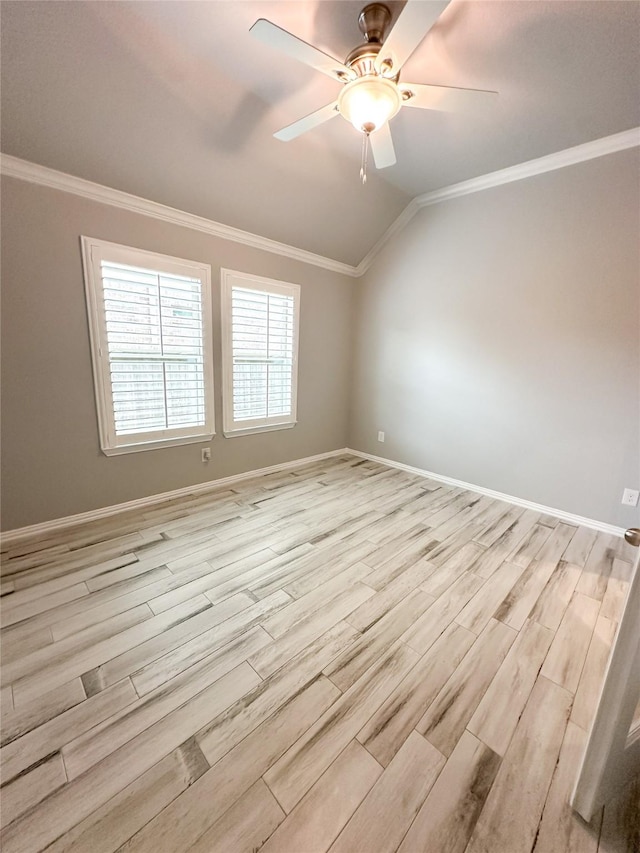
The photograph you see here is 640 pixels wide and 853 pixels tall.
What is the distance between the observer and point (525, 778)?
42.3 inches

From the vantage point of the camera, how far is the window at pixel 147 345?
2377 mm

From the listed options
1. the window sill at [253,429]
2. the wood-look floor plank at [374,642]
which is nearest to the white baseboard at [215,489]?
the window sill at [253,429]

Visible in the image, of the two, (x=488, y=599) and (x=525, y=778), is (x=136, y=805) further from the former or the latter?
(x=488, y=599)

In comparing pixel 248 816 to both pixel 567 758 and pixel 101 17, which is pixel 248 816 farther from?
pixel 101 17

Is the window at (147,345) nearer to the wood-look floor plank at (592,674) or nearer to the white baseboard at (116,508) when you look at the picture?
the white baseboard at (116,508)

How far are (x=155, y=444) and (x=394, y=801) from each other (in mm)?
2615

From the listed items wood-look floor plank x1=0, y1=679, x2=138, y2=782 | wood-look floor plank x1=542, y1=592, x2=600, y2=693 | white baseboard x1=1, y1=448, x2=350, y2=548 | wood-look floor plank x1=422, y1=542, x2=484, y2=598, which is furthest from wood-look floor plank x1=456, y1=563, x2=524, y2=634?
white baseboard x1=1, y1=448, x2=350, y2=548

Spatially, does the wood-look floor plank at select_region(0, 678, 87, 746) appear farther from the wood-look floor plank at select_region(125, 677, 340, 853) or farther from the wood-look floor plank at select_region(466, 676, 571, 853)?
the wood-look floor plank at select_region(466, 676, 571, 853)

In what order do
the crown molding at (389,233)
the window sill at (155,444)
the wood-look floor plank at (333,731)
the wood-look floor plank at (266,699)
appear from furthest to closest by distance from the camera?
the crown molding at (389,233) < the window sill at (155,444) < the wood-look floor plank at (266,699) < the wood-look floor plank at (333,731)

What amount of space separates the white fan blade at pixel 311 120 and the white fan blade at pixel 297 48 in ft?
0.42

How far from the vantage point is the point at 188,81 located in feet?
6.01

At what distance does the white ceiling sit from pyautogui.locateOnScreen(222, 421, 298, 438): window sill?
1894mm

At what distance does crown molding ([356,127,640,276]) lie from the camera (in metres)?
2.30

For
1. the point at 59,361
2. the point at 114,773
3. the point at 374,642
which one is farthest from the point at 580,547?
the point at 59,361
